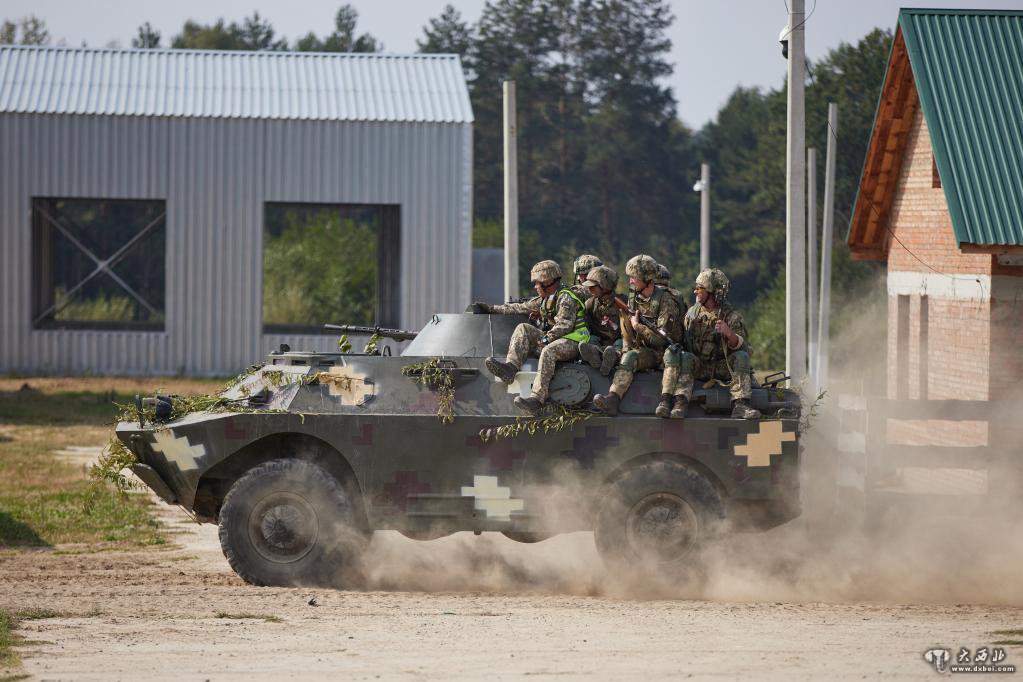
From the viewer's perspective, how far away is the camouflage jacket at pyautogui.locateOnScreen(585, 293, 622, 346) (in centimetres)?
1187

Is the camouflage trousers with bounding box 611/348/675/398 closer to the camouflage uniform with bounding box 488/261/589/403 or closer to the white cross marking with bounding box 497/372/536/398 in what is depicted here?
the camouflage uniform with bounding box 488/261/589/403

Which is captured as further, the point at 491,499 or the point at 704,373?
the point at 704,373

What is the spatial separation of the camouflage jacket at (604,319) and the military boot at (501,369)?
0.79 meters

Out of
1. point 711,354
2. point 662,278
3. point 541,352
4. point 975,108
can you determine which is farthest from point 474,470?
point 975,108

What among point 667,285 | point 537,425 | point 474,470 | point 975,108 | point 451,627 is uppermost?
point 975,108

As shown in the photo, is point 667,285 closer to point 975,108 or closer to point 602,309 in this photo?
point 602,309

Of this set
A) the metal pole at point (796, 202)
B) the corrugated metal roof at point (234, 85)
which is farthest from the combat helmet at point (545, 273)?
the corrugated metal roof at point (234, 85)

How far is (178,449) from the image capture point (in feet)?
37.6

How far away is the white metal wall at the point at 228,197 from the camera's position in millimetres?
29625

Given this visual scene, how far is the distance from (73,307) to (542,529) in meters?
39.7

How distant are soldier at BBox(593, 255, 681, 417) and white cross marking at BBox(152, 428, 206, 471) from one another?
293 cm

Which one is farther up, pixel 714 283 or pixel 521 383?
pixel 714 283

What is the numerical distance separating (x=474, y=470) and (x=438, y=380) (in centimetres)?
Result: 71

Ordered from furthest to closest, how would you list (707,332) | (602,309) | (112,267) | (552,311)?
1. (112,267)
2. (552,311)
3. (602,309)
4. (707,332)
